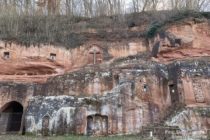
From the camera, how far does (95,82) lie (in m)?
23.4

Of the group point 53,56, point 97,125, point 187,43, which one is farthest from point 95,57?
point 97,125

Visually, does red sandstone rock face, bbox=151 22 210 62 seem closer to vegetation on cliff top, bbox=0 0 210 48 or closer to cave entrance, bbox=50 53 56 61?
vegetation on cliff top, bbox=0 0 210 48

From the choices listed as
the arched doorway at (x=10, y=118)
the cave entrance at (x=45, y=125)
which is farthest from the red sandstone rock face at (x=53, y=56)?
the cave entrance at (x=45, y=125)

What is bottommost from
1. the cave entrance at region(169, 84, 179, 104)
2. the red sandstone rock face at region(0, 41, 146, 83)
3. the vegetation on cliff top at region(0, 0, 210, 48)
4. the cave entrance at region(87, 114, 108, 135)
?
the cave entrance at region(87, 114, 108, 135)

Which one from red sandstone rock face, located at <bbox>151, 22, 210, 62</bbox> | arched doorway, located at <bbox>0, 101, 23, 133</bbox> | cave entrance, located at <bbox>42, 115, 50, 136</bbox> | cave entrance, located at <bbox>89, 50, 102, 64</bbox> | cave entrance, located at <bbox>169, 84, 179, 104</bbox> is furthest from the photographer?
cave entrance, located at <bbox>89, 50, 102, 64</bbox>

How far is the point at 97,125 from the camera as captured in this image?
64.8ft

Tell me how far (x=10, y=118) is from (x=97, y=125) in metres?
8.62

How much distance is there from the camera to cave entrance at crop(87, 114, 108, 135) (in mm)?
19469

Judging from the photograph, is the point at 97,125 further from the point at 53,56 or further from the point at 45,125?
the point at 53,56

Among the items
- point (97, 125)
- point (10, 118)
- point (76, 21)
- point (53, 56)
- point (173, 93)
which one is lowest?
point (97, 125)

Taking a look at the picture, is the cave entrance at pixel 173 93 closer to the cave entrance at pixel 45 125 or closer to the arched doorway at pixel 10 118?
the cave entrance at pixel 45 125

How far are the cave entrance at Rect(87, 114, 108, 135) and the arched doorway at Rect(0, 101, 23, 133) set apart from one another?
716cm

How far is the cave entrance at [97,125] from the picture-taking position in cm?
1947

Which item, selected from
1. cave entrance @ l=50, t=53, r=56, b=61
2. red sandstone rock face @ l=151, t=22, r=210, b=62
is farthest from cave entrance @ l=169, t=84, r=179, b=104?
cave entrance @ l=50, t=53, r=56, b=61
